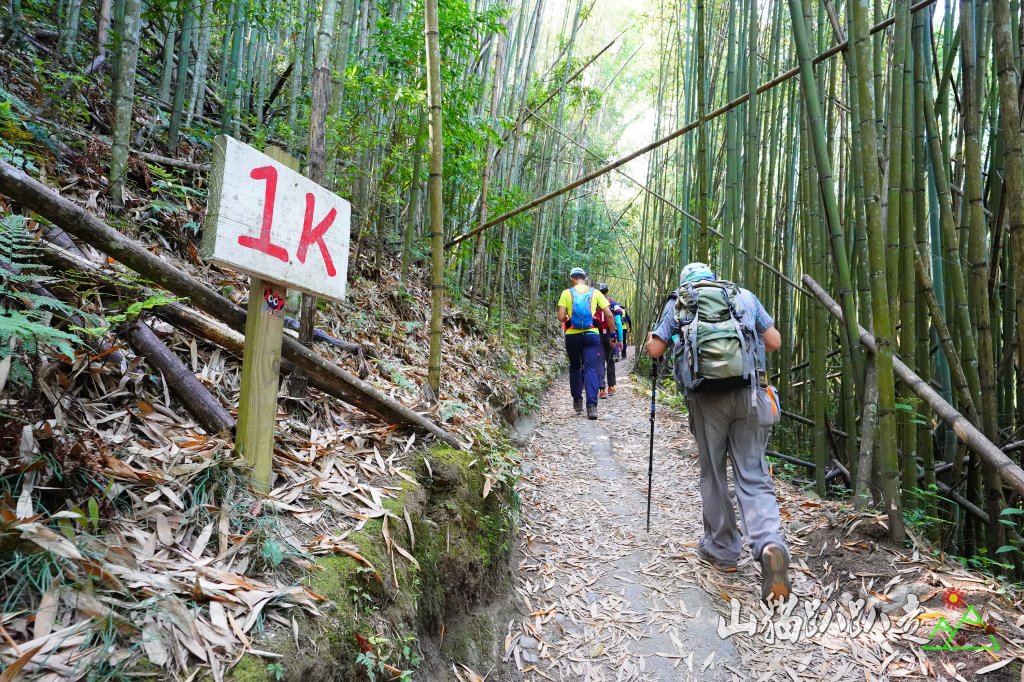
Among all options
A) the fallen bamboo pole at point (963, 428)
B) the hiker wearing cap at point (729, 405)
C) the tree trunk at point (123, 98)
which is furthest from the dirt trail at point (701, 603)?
the tree trunk at point (123, 98)

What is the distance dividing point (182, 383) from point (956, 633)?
3.01 m

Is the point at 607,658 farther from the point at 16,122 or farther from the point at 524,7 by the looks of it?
the point at 524,7

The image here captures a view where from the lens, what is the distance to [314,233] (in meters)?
1.76

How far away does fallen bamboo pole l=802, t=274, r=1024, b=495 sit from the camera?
2102mm

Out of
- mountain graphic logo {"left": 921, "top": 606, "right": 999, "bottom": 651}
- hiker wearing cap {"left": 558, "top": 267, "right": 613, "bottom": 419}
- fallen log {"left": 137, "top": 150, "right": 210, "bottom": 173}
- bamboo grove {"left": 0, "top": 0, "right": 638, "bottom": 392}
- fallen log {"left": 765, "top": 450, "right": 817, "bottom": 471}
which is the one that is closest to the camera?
mountain graphic logo {"left": 921, "top": 606, "right": 999, "bottom": 651}

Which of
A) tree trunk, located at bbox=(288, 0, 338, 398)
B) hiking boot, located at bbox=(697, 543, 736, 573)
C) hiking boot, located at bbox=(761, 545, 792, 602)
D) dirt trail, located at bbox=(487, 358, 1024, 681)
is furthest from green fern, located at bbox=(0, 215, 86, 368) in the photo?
hiking boot, located at bbox=(697, 543, 736, 573)

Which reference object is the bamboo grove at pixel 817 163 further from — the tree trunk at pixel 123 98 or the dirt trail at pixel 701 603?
the dirt trail at pixel 701 603

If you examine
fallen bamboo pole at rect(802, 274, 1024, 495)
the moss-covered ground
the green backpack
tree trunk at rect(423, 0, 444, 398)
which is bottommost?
the moss-covered ground

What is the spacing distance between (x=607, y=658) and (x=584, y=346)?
392 centimetres

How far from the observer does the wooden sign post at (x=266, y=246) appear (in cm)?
140

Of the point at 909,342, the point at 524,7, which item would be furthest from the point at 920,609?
the point at 524,7

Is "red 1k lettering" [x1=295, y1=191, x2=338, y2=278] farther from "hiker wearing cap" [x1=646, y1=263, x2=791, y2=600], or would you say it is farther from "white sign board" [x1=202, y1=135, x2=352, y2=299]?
"hiker wearing cap" [x1=646, y1=263, x2=791, y2=600]

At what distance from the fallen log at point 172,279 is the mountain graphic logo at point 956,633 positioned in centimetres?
213

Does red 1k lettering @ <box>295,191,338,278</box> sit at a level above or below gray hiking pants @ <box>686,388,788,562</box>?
above
